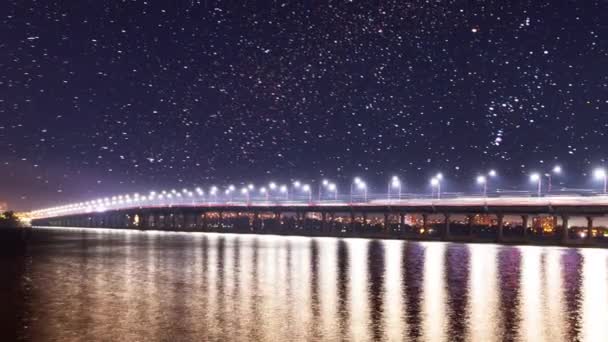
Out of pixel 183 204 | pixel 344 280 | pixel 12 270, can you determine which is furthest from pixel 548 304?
pixel 183 204

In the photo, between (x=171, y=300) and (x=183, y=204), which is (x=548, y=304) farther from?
(x=183, y=204)

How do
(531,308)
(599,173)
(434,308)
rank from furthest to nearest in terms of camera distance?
(599,173) < (531,308) < (434,308)

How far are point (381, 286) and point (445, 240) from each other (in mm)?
79272

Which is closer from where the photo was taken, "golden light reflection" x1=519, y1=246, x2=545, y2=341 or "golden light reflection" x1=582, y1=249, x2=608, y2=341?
"golden light reflection" x1=519, y1=246, x2=545, y2=341

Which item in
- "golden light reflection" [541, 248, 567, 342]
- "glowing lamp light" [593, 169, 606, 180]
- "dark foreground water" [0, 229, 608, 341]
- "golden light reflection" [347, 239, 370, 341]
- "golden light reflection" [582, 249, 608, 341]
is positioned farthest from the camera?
"glowing lamp light" [593, 169, 606, 180]

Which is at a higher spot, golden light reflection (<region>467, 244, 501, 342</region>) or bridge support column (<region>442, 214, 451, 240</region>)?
golden light reflection (<region>467, 244, 501, 342</region>)

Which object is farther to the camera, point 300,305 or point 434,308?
point 300,305

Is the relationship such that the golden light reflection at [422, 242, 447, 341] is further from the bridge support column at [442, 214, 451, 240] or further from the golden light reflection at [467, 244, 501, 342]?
the bridge support column at [442, 214, 451, 240]

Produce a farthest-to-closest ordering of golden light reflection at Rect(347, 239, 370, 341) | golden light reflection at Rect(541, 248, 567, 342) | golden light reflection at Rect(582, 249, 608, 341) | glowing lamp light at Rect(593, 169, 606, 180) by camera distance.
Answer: glowing lamp light at Rect(593, 169, 606, 180) → golden light reflection at Rect(582, 249, 608, 341) → golden light reflection at Rect(541, 248, 567, 342) → golden light reflection at Rect(347, 239, 370, 341)

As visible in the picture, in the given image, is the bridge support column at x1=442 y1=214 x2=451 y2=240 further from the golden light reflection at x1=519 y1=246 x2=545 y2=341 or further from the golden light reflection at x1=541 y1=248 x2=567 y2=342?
the golden light reflection at x1=519 y1=246 x2=545 y2=341

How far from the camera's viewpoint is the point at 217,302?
2106cm

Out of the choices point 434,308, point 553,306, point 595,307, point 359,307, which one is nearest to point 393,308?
point 359,307

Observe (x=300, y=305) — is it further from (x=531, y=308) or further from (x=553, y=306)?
(x=553, y=306)

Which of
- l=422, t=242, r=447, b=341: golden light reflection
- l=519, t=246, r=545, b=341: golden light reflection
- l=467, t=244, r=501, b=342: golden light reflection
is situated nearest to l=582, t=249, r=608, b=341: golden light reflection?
l=519, t=246, r=545, b=341: golden light reflection
